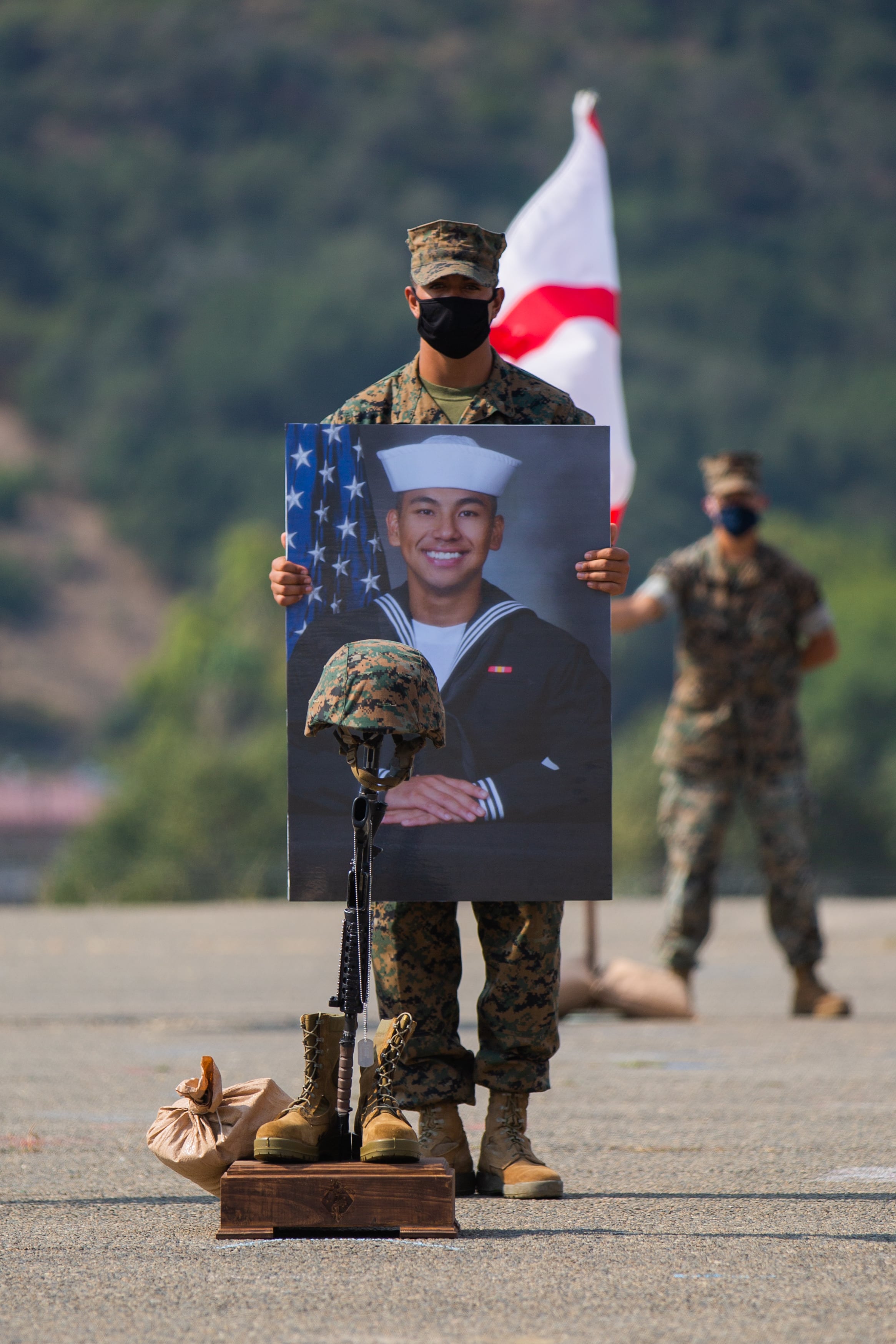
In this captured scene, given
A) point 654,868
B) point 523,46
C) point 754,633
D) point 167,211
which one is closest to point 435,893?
point 754,633

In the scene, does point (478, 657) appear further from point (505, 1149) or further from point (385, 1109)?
point (505, 1149)

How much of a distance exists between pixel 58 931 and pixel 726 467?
7699mm

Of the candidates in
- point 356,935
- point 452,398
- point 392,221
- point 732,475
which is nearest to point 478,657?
point 452,398

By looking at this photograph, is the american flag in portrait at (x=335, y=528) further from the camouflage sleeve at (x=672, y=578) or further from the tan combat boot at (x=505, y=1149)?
the camouflage sleeve at (x=672, y=578)

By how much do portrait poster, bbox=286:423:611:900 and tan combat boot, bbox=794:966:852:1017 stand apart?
435 centimetres

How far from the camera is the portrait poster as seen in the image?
4.15 m

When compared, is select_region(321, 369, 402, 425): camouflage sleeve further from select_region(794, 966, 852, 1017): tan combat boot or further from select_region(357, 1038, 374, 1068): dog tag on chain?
select_region(794, 966, 852, 1017): tan combat boot

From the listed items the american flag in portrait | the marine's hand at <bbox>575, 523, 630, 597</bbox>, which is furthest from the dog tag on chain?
the marine's hand at <bbox>575, 523, 630, 597</bbox>

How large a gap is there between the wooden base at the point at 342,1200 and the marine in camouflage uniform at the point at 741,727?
472 cm

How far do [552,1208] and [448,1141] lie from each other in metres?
0.32

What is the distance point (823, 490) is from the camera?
132875 millimetres

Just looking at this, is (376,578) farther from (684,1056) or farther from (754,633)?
(754,633)

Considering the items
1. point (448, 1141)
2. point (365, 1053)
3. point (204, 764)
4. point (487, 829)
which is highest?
point (204, 764)

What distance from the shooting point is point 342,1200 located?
3686 mm
